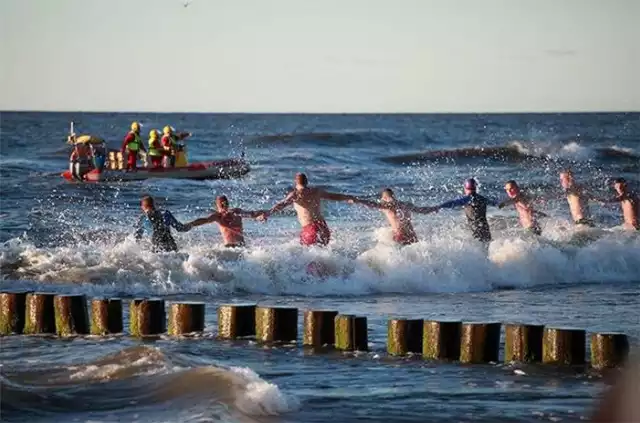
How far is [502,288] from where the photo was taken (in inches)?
657

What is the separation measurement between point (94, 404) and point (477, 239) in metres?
10.5

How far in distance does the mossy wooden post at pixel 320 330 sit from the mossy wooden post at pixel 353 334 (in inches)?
6.6

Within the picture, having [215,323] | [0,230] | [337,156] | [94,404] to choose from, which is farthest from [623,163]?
[94,404]

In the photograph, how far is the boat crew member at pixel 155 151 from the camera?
1082 inches

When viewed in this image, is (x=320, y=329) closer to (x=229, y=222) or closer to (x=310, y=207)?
(x=310, y=207)

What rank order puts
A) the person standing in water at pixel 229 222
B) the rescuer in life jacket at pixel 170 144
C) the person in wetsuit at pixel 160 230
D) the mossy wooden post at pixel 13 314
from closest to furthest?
the mossy wooden post at pixel 13 314 < the person in wetsuit at pixel 160 230 < the person standing in water at pixel 229 222 < the rescuer in life jacket at pixel 170 144

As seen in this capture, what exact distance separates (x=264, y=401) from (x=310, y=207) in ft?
30.4

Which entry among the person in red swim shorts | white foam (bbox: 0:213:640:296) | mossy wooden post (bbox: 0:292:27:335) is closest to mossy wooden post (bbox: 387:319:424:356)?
mossy wooden post (bbox: 0:292:27:335)

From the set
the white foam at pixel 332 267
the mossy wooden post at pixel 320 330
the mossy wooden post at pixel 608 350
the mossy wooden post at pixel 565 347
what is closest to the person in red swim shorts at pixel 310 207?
the white foam at pixel 332 267

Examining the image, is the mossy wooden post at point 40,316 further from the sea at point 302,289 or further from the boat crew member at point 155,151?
the boat crew member at point 155,151

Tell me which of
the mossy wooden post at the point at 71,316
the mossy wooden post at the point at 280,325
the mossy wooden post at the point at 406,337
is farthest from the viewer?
the mossy wooden post at the point at 71,316

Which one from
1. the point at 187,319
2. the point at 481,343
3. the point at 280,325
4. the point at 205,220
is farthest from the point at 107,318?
the point at 205,220

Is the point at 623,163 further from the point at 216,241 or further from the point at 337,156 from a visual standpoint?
the point at 216,241

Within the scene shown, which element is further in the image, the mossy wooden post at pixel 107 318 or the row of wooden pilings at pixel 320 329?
the mossy wooden post at pixel 107 318
